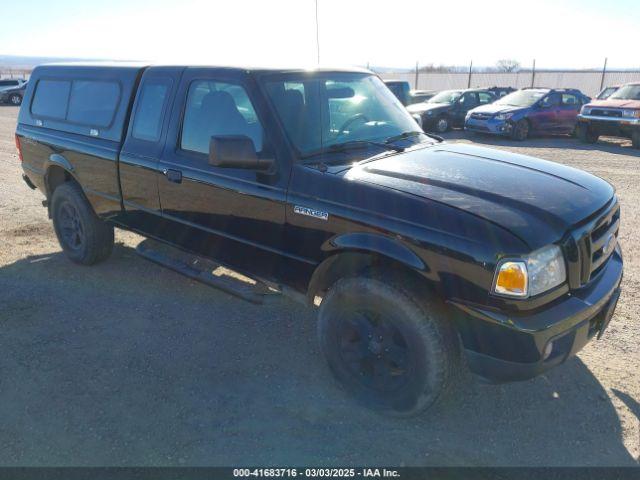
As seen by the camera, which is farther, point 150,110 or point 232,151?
point 150,110

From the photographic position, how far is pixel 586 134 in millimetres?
14031

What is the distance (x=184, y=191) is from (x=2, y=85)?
31.6 metres

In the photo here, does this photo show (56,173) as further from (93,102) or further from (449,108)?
(449,108)

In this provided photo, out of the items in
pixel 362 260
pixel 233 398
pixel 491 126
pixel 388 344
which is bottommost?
pixel 491 126

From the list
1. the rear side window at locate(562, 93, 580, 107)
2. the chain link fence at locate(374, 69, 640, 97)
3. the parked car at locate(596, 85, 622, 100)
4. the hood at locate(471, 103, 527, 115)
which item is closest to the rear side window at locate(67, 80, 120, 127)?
the hood at locate(471, 103, 527, 115)

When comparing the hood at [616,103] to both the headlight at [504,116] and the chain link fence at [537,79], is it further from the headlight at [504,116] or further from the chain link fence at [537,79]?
the chain link fence at [537,79]

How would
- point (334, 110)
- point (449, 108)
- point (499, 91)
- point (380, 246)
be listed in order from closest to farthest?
point (380, 246) → point (334, 110) → point (449, 108) → point (499, 91)

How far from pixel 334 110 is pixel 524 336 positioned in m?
2.02

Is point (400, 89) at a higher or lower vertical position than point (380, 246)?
lower

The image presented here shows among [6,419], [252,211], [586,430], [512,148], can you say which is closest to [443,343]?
[586,430]

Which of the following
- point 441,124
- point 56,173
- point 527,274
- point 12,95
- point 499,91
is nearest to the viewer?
point 527,274

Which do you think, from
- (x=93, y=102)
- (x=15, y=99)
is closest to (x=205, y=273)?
(x=93, y=102)

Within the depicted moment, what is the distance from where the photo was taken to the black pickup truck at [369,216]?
254cm

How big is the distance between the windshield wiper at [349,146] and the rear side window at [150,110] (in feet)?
4.70
